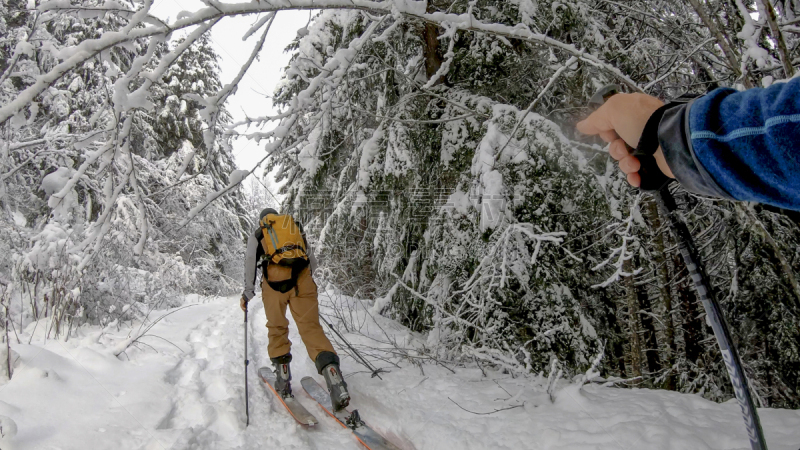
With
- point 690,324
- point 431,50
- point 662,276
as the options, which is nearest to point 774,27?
point 431,50

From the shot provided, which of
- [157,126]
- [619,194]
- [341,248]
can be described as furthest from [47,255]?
[157,126]

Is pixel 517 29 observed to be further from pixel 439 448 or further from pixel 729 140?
pixel 439 448

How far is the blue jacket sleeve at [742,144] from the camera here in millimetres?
835

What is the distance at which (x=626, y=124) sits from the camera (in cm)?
126

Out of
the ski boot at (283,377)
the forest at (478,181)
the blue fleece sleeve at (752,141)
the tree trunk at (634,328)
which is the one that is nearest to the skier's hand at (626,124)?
the blue fleece sleeve at (752,141)

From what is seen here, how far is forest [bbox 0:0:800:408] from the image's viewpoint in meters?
2.51

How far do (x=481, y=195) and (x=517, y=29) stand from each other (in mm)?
1878

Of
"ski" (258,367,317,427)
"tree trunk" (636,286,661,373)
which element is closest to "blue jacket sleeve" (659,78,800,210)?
"ski" (258,367,317,427)

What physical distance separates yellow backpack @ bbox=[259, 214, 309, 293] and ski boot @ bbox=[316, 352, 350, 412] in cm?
87

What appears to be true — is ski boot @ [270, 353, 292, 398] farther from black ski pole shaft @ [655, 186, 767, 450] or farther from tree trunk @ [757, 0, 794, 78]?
tree trunk @ [757, 0, 794, 78]

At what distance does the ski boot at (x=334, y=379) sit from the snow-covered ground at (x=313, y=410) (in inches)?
8.8

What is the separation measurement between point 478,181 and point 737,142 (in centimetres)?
317

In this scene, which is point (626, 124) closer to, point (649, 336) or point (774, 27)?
point (774, 27)

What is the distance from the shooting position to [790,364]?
536cm
